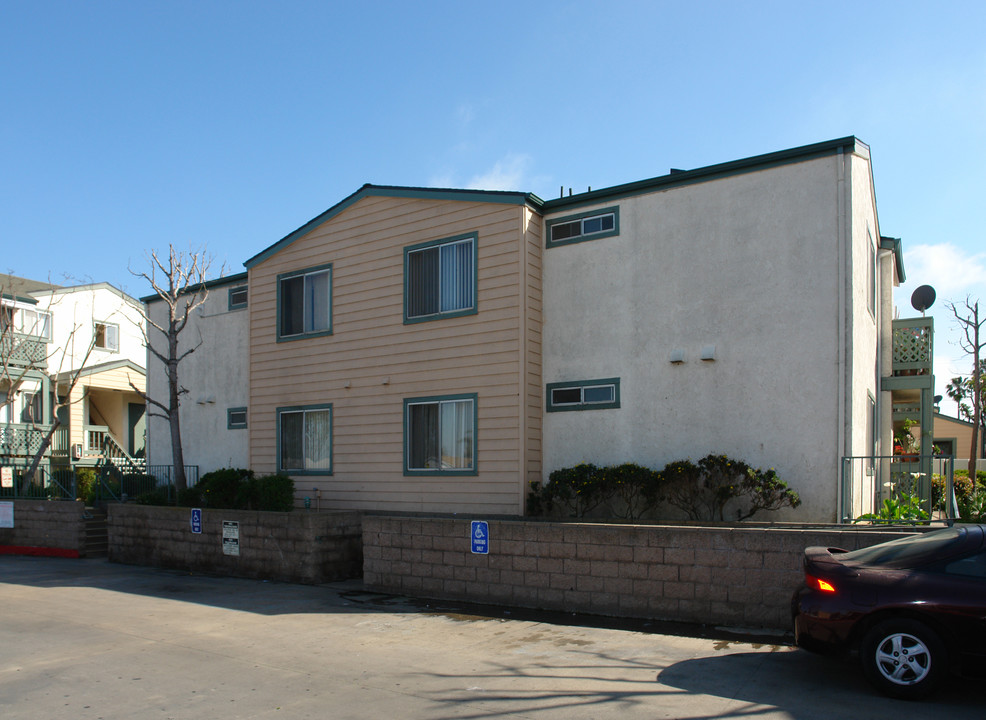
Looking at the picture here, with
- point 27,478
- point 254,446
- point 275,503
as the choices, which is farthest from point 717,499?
point 27,478

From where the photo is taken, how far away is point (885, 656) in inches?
255

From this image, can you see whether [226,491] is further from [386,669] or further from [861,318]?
[861,318]

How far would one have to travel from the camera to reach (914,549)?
6879mm

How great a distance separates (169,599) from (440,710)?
7183 millimetres

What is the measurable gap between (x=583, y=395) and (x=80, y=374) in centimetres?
2008

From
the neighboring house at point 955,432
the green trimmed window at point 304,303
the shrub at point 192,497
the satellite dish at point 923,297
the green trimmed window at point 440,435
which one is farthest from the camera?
the neighboring house at point 955,432

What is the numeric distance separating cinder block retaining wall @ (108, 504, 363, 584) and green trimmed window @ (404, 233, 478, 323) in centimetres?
401

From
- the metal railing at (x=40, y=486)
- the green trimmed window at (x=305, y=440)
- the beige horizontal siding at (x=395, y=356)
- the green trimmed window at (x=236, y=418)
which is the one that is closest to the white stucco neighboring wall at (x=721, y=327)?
the beige horizontal siding at (x=395, y=356)

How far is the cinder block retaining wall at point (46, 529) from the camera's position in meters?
18.1

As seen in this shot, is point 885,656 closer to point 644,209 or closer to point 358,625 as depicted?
point 358,625

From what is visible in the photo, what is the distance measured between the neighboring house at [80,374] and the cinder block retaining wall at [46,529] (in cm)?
636

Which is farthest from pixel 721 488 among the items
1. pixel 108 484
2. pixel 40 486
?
pixel 40 486

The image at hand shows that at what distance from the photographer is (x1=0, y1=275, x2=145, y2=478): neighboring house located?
1077 inches

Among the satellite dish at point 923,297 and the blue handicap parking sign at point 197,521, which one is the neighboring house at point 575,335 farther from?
the blue handicap parking sign at point 197,521
